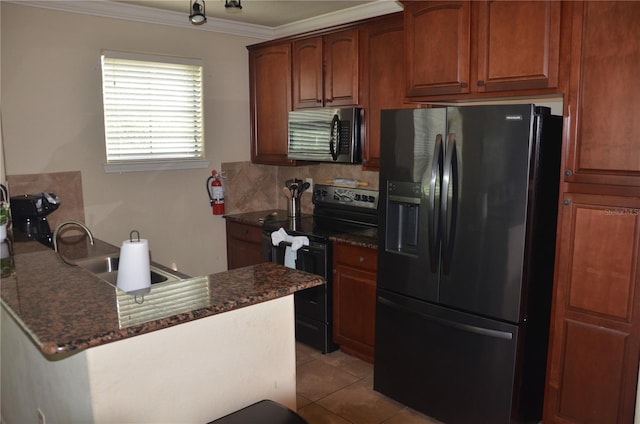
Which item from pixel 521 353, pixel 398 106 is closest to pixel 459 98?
pixel 398 106

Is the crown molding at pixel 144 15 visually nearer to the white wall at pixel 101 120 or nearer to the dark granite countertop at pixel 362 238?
the white wall at pixel 101 120

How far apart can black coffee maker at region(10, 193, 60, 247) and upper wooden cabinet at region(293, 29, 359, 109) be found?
1.88m

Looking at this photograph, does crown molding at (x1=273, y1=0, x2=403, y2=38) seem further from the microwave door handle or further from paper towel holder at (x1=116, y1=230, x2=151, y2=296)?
paper towel holder at (x1=116, y1=230, x2=151, y2=296)

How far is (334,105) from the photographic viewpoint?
3672 millimetres

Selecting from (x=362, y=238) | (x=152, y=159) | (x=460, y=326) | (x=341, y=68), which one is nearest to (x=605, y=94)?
(x=460, y=326)

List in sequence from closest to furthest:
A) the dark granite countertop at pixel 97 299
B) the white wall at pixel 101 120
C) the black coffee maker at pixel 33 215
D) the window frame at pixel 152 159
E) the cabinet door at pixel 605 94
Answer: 1. the dark granite countertop at pixel 97 299
2. the cabinet door at pixel 605 94
3. the black coffee maker at pixel 33 215
4. the white wall at pixel 101 120
5. the window frame at pixel 152 159

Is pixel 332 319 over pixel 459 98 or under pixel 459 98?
under

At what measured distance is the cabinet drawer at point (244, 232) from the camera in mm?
4066

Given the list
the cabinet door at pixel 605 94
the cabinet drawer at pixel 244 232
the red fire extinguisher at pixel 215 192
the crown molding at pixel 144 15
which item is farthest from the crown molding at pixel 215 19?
the cabinet drawer at pixel 244 232

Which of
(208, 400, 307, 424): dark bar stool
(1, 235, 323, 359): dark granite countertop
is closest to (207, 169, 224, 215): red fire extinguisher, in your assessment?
(1, 235, 323, 359): dark granite countertop

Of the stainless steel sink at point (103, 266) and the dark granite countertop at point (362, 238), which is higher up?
the dark granite countertop at point (362, 238)

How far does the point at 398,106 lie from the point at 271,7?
4.00ft

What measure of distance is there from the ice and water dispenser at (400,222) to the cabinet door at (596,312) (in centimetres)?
74

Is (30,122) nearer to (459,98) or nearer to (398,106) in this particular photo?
(398,106)
